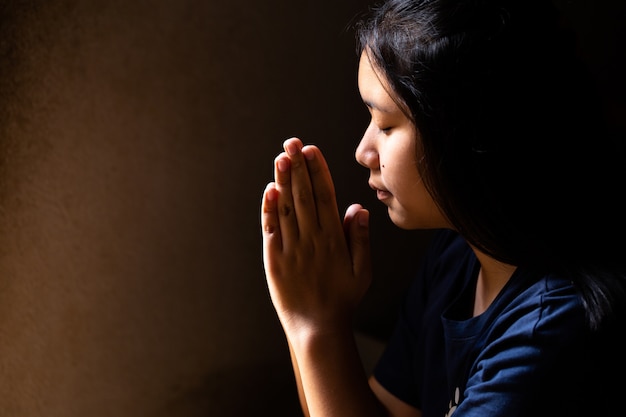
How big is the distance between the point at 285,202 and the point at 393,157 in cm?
15

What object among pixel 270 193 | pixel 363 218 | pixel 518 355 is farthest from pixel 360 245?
pixel 518 355

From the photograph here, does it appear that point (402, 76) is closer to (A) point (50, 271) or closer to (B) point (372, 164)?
(B) point (372, 164)

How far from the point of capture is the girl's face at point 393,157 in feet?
2.27

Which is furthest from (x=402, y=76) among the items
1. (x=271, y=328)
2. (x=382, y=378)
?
(x=271, y=328)

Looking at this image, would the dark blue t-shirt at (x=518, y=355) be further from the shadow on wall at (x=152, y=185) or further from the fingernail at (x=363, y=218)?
the shadow on wall at (x=152, y=185)

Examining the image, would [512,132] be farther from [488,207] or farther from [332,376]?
[332,376]

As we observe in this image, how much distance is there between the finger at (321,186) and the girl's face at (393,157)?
53 millimetres

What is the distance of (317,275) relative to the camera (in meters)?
0.79

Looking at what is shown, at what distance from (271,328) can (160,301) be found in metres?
0.24

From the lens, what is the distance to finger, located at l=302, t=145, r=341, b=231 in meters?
0.76

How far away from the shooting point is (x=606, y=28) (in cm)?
128

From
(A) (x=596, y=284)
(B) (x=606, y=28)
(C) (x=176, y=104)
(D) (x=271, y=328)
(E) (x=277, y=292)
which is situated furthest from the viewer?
(B) (x=606, y=28)

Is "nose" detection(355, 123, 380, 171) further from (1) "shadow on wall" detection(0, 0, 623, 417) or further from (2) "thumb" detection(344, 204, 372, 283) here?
(1) "shadow on wall" detection(0, 0, 623, 417)

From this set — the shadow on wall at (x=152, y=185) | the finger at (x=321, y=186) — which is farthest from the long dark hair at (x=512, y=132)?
the shadow on wall at (x=152, y=185)
